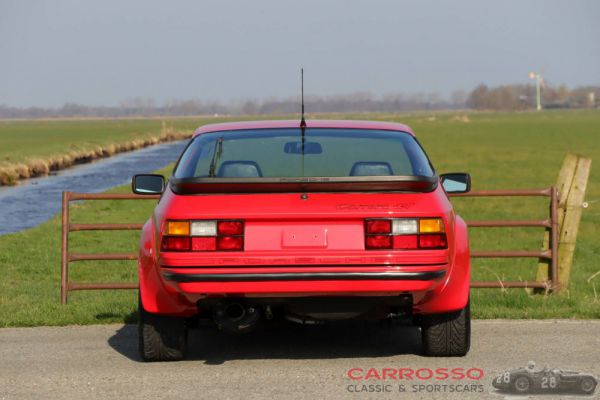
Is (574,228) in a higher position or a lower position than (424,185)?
lower

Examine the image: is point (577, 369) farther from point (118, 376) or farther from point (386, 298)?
point (118, 376)

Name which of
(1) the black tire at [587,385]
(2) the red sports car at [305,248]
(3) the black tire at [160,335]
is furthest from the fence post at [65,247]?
(1) the black tire at [587,385]

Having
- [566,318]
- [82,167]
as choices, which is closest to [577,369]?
[566,318]

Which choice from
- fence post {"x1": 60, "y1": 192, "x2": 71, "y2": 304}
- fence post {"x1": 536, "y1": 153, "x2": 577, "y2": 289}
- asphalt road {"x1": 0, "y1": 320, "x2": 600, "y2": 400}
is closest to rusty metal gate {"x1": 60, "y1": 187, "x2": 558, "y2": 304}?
fence post {"x1": 60, "y1": 192, "x2": 71, "y2": 304}

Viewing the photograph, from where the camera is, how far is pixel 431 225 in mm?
6445

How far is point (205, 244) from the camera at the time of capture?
253 inches

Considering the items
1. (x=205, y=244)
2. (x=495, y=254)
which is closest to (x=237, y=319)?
(x=205, y=244)

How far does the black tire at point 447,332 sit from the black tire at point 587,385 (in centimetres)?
99

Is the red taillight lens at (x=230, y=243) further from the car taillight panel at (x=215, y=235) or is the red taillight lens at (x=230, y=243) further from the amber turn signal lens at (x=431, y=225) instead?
the amber turn signal lens at (x=431, y=225)

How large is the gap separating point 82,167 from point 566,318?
1894 inches

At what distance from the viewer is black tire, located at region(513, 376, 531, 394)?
6.13 meters


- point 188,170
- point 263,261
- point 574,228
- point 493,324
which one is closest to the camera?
point 263,261

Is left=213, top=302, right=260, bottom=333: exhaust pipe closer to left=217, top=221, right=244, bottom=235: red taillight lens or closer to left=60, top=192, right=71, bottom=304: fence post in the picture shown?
left=217, top=221, right=244, bottom=235: red taillight lens

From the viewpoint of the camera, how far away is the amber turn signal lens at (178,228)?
254 inches
